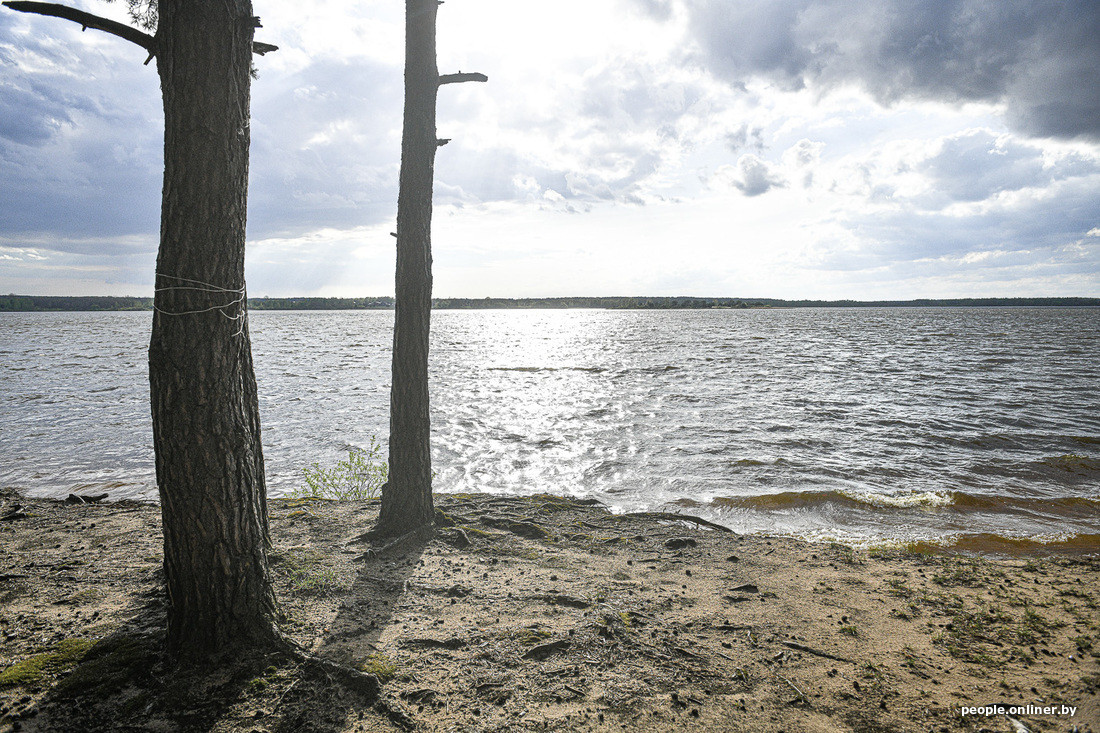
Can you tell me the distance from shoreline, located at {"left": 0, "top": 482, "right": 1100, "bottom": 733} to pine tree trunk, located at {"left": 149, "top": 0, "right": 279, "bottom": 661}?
0.55 metres

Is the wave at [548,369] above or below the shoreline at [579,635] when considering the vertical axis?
above

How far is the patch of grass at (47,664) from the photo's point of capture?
11.0 ft

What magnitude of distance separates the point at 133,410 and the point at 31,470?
6234 millimetres

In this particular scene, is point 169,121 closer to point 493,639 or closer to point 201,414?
point 201,414

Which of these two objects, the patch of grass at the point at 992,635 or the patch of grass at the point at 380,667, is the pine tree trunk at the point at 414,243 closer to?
the patch of grass at the point at 380,667

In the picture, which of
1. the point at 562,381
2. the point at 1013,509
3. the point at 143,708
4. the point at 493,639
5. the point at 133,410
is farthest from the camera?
the point at 562,381

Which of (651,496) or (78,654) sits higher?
(78,654)

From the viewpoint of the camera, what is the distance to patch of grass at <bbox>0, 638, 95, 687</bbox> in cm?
336

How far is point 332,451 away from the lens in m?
12.6

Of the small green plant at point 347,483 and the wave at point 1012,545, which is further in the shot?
the small green plant at point 347,483

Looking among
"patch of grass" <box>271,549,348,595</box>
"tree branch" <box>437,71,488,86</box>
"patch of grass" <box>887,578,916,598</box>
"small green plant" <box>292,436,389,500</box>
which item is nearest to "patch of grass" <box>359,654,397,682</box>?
"patch of grass" <box>271,549,348,595</box>

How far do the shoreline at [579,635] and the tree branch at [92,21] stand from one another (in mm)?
4065

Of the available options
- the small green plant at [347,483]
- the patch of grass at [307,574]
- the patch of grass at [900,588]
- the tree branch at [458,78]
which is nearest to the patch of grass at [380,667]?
the patch of grass at [307,574]

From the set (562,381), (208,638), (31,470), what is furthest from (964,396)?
(31,470)
